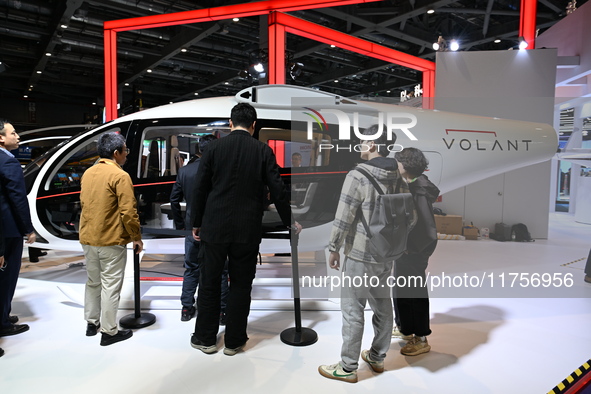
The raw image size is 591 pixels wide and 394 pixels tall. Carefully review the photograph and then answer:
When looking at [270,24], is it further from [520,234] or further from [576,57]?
[576,57]

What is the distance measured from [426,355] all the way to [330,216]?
1.18 metres

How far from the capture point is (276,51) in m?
5.84

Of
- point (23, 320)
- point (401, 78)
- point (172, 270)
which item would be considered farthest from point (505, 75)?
point (401, 78)

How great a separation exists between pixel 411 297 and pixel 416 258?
278 mm

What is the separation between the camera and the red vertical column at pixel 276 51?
576 cm

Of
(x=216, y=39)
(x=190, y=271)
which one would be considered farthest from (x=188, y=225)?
(x=216, y=39)

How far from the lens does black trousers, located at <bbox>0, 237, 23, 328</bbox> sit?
107 inches

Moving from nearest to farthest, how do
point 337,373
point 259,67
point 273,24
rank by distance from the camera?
1. point 337,373
2. point 273,24
3. point 259,67

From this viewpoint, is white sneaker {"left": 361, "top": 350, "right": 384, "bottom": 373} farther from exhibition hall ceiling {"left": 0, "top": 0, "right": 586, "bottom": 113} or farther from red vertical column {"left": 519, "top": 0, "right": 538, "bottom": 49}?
red vertical column {"left": 519, "top": 0, "right": 538, "bottom": 49}

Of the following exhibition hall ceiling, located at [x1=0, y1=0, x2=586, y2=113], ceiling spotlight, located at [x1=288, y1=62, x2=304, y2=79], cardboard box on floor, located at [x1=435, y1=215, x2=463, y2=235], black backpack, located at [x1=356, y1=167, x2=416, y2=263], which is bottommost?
cardboard box on floor, located at [x1=435, y1=215, x2=463, y2=235]

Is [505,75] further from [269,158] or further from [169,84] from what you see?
Answer: [169,84]

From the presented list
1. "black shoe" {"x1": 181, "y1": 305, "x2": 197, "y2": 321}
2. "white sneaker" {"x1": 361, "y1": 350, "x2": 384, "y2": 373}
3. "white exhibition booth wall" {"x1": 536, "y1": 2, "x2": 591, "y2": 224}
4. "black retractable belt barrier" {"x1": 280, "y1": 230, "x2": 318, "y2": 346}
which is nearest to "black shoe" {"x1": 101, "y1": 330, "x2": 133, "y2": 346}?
"black shoe" {"x1": 181, "y1": 305, "x2": 197, "y2": 321}

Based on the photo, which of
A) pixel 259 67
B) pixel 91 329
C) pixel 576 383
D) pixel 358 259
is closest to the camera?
pixel 576 383

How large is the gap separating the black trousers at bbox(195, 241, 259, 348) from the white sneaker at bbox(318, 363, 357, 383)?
596 millimetres
